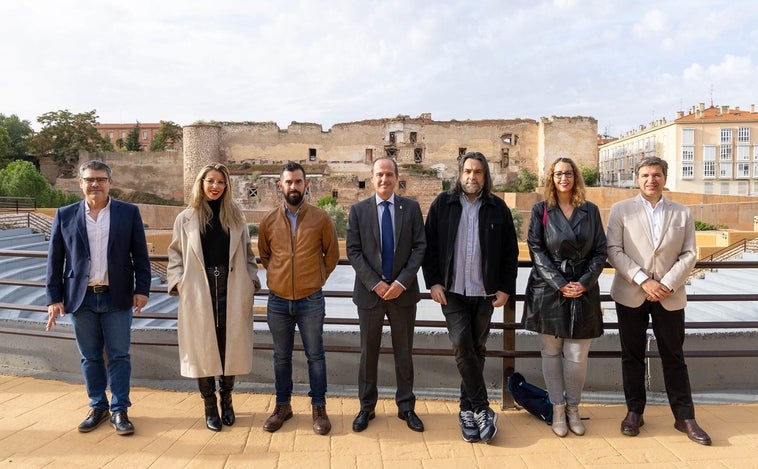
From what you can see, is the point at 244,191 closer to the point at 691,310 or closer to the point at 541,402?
the point at 691,310

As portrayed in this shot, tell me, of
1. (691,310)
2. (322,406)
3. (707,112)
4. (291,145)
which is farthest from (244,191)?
(707,112)

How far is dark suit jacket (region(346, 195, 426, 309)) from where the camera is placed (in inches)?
138

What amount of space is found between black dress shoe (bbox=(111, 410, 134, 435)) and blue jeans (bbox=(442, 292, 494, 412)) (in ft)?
7.00

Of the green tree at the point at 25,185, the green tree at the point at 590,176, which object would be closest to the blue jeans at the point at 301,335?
the green tree at the point at 25,185

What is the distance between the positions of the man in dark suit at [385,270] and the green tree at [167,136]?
46.7m

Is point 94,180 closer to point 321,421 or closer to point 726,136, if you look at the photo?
point 321,421

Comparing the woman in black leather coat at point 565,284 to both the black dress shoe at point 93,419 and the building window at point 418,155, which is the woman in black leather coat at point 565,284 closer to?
the black dress shoe at point 93,419

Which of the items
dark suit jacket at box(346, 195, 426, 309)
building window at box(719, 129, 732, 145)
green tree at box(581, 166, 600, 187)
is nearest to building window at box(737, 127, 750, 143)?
building window at box(719, 129, 732, 145)

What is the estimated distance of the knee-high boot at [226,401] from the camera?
139 inches

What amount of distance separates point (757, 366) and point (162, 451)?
4282 millimetres

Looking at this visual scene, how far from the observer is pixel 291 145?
36.9 meters

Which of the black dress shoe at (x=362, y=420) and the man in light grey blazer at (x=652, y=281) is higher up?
the man in light grey blazer at (x=652, y=281)

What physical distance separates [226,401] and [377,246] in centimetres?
145

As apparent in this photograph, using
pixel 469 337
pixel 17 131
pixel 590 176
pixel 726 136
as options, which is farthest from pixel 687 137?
pixel 17 131
